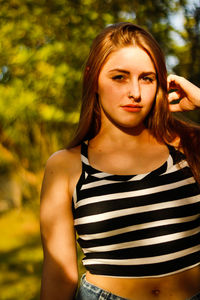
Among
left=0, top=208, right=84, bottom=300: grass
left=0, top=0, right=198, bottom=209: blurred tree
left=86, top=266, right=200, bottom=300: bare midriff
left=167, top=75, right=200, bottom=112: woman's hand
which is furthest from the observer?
left=0, top=208, right=84, bottom=300: grass

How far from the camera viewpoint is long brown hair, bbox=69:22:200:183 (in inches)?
80.8

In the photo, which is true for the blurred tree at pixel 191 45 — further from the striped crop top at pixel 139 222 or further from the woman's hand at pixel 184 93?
the striped crop top at pixel 139 222

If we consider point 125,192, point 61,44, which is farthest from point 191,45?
point 125,192

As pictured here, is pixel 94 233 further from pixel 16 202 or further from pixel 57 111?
pixel 16 202

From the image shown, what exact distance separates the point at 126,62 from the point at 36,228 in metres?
7.85

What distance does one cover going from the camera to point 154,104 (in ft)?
7.37

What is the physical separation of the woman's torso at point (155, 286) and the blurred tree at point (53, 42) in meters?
3.11

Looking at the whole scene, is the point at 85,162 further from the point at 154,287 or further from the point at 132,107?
the point at 154,287

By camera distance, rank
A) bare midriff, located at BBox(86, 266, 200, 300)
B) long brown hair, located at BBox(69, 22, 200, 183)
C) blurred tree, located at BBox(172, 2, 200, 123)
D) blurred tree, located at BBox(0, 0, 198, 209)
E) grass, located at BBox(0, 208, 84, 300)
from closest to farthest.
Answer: bare midriff, located at BBox(86, 266, 200, 300) → long brown hair, located at BBox(69, 22, 200, 183) → blurred tree, located at BBox(172, 2, 200, 123) → blurred tree, located at BBox(0, 0, 198, 209) → grass, located at BBox(0, 208, 84, 300)

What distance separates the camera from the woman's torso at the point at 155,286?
1813 millimetres

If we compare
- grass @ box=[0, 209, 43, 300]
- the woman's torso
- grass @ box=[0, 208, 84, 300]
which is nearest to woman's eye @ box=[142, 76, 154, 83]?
the woman's torso

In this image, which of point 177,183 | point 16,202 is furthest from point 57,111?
point 16,202

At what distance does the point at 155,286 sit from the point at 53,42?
12.0 ft

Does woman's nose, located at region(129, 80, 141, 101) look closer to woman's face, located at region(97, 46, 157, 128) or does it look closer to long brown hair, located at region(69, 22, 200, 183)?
woman's face, located at region(97, 46, 157, 128)
